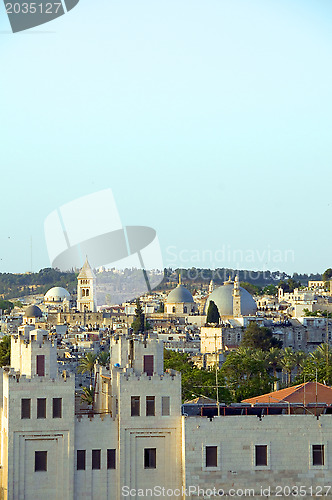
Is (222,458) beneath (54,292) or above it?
beneath

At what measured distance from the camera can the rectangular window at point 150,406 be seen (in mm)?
33281

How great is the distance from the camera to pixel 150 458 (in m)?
33.2

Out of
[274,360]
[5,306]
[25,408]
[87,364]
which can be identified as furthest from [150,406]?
[5,306]

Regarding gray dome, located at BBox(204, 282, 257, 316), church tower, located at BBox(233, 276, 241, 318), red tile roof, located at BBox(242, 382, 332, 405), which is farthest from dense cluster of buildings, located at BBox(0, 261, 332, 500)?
gray dome, located at BBox(204, 282, 257, 316)

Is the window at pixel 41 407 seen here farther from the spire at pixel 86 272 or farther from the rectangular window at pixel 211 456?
the spire at pixel 86 272

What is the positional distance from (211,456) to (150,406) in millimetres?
2425

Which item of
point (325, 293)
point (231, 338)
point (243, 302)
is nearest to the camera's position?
point (231, 338)

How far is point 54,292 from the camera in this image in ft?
616

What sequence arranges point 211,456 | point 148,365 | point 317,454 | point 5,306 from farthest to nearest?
1. point 5,306
2. point 148,365
3. point 317,454
4. point 211,456

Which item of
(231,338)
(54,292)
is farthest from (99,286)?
(231,338)

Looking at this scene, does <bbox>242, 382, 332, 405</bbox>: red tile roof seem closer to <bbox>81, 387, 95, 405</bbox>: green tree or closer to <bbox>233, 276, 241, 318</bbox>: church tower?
<bbox>81, 387, 95, 405</bbox>: green tree

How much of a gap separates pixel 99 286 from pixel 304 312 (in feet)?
173

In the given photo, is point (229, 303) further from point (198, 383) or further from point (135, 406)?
point (135, 406)

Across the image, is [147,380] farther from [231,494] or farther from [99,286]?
[99,286]
